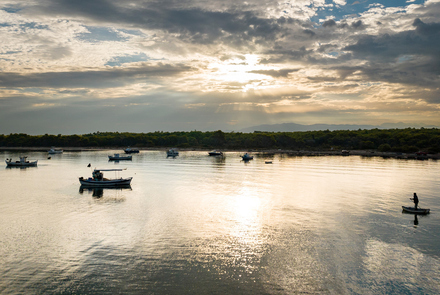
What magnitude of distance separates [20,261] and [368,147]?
20594 cm

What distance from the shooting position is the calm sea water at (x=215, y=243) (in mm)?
24375

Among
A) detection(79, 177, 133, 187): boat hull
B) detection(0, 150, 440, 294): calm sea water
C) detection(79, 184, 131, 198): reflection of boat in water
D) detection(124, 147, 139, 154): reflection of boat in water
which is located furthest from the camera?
detection(124, 147, 139, 154): reflection of boat in water

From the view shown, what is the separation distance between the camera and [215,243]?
32969 mm

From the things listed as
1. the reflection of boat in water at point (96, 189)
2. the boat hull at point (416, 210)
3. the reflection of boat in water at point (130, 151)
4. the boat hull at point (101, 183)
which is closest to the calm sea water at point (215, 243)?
the boat hull at point (416, 210)

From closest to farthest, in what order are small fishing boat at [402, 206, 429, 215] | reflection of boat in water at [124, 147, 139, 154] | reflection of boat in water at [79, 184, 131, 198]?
small fishing boat at [402, 206, 429, 215] → reflection of boat in water at [79, 184, 131, 198] → reflection of boat in water at [124, 147, 139, 154]

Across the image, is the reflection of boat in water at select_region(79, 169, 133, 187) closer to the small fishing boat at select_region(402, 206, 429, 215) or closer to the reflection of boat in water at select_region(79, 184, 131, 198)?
the reflection of boat in water at select_region(79, 184, 131, 198)

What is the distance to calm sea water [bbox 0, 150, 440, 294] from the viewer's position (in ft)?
80.0

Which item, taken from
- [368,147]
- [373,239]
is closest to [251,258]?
[373,239]

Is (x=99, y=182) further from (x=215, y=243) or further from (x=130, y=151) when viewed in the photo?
(x=130, y=151)

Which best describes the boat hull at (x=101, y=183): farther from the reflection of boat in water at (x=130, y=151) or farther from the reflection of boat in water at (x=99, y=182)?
the reflection of boat in water at (x=130, y=151)

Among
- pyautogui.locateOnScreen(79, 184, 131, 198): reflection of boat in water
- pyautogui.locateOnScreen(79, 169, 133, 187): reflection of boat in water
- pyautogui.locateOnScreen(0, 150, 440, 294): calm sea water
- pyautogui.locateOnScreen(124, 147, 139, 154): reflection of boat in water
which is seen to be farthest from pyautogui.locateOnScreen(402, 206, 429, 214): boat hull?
pyautogui.locateOnScreen(124, 147, 139, 154): reflection of boat in water

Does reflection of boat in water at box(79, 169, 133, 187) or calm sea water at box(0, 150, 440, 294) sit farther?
reflection of boat in water at box(79, 169, 133, 187)

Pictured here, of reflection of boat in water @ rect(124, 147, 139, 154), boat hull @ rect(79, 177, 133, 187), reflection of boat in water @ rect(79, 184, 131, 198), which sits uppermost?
reflection of boat in water @ rect(124, 147, 139, 154)

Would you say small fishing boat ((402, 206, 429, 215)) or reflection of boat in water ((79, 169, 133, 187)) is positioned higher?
reflection of boat in water ((79, 169, 133, 187))
